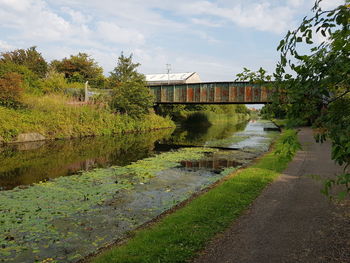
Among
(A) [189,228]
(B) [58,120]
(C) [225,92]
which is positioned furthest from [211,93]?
(A) [189,228]

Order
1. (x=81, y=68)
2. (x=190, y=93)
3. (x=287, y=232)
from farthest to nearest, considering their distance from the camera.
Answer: (x=81, y=68) → (x=190, y=93) → (x=287, y=232)

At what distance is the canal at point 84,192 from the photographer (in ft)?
22.2

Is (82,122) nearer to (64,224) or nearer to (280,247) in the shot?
(64,224)

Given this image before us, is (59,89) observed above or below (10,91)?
A: above

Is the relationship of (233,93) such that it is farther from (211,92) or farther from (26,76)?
(26,76)

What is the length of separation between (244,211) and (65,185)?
7.25 metres

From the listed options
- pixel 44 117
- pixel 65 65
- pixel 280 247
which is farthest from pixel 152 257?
pixel 65 65

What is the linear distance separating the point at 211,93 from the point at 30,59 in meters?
30.4

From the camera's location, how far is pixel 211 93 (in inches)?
1529

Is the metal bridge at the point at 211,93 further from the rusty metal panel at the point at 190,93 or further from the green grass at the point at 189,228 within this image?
the green grass at the point at 189,228

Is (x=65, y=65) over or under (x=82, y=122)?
over

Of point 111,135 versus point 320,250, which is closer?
point 320,250

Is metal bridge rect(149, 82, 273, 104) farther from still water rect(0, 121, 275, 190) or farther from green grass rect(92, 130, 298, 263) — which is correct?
green grass rect(92, 130, 298, 263)

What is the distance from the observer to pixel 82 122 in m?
29.1
